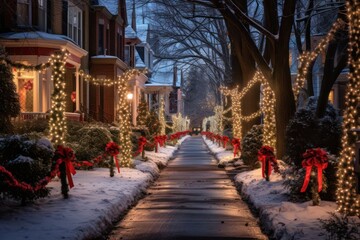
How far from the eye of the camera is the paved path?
10.7 meters

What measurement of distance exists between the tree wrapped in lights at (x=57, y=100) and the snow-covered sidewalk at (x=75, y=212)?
51.8 inches

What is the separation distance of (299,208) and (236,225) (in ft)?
3.92

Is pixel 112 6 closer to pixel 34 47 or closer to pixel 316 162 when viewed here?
pixel 34 47

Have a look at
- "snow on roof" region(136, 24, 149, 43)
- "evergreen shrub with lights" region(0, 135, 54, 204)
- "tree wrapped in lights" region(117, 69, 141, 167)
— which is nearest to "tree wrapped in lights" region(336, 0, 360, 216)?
"evergreen shrub with lights" region(0, 135, 54, 204)

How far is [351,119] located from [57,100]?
8.75 meters

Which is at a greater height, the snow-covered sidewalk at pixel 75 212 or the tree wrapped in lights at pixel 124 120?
the tree wrapped in lights at pixel 124 120

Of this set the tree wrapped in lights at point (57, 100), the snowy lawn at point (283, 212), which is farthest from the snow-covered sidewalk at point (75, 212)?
the snowy lawn at point (283, 212)

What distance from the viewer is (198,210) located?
1370 centimetres

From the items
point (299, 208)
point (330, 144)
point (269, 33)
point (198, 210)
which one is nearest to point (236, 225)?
point (299, 208)

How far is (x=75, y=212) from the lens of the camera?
1150 cm

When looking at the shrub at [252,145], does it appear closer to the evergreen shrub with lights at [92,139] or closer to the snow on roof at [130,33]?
the evergreen shrub with lights at [92,139]

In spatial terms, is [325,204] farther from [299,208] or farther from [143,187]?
[143,187]

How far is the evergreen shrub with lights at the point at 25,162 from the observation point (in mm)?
11586

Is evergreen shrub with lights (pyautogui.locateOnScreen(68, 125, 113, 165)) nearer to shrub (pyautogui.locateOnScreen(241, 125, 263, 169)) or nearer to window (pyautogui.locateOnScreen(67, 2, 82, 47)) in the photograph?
shrub (pyautogui.locateOnScreen(241, 125, 263, 169))
